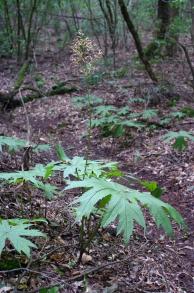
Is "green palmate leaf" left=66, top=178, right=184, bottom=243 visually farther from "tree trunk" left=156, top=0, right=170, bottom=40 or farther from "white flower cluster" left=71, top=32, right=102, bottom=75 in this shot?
"tree trunk" left=156, top=0, right=170, bottom=40

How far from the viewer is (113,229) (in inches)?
185

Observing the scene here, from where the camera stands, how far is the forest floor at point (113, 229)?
11.6ft

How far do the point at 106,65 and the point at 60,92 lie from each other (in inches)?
136

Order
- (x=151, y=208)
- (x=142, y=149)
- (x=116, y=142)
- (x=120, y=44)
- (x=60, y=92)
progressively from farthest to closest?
(x=120, y=44), (x=60, y=92), (x=116, y=142), (x=142, y=149), (x=151, y=208)

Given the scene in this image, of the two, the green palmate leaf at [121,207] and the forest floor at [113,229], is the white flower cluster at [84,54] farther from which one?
the forest floor at [113,229]

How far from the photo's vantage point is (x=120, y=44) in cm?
2084

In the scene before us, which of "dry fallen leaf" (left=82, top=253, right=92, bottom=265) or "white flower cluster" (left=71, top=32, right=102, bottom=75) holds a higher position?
"white flower cluster" (left=71, top=32, right=102, bottom=75)

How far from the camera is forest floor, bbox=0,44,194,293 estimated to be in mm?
3533

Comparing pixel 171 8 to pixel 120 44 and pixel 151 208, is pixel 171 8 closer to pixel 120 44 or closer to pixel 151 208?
pixel 120 44

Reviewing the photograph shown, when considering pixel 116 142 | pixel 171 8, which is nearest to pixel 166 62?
pixel 171 8

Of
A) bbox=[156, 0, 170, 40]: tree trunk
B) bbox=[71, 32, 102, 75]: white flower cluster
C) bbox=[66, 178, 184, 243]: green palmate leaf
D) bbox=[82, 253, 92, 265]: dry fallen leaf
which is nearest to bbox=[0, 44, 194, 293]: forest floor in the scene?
bbox=[82, 253, 92, 265]: dry fallen leaf

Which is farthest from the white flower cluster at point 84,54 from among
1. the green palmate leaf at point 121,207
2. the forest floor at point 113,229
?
the forest floor at point 113,229

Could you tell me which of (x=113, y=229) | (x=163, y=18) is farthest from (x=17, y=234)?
(x=163, y=18)

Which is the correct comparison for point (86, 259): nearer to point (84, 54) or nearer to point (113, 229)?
point (113, 229)
